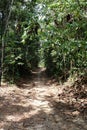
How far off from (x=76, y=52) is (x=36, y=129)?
2.91m

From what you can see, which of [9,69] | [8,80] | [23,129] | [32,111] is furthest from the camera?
[9,69]

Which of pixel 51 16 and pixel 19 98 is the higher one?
pixel 51 16

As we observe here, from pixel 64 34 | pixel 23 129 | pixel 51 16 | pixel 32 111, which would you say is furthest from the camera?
pixel 32 111

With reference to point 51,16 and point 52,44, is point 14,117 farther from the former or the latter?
point 51,16

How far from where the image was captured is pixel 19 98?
11469mm

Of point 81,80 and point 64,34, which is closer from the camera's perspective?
point 64,34

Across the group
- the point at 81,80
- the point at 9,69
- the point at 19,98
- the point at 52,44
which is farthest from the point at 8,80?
the point at 52,44

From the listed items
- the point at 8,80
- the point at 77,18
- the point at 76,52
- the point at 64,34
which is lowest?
the point at 8,80

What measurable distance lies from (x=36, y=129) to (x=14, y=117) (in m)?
1.45

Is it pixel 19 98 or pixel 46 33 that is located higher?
pixel 46 33

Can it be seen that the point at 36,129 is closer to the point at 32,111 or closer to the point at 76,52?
the point at 32,111

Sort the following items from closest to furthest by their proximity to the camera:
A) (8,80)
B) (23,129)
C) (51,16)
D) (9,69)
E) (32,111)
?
(23,129) < (51,16) < (32,111) < (8,80) < (9,69)

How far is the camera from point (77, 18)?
7.79 m

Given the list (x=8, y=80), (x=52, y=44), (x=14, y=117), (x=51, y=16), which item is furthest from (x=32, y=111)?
(x=8, y=80)
